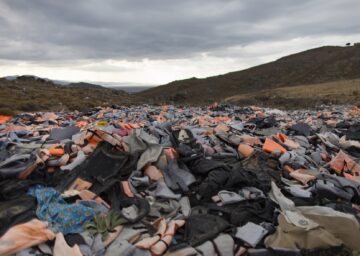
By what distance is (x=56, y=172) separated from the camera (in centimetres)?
506

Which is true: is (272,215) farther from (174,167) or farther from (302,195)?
(174,167)

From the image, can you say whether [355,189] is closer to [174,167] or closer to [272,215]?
[272,215]

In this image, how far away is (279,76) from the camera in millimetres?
56969

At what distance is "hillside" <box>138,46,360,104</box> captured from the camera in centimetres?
5012

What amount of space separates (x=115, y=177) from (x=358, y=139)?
231 inches

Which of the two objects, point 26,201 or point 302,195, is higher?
point 26,201

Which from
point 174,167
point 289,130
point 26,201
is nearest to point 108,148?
point 174,167

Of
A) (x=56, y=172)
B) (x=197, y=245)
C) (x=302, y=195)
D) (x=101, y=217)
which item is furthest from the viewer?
(x=56, y=172)

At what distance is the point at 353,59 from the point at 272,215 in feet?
181

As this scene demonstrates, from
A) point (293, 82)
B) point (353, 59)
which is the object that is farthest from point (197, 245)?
point (353, 59)

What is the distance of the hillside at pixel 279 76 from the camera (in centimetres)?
5012

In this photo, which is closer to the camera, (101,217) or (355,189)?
(101,217)

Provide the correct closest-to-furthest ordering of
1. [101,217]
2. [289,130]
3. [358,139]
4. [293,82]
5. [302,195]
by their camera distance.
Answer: [101,217] < [302,195] < [358,139] < [289,130] < [293,82]

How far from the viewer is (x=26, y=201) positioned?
13.8 feet
